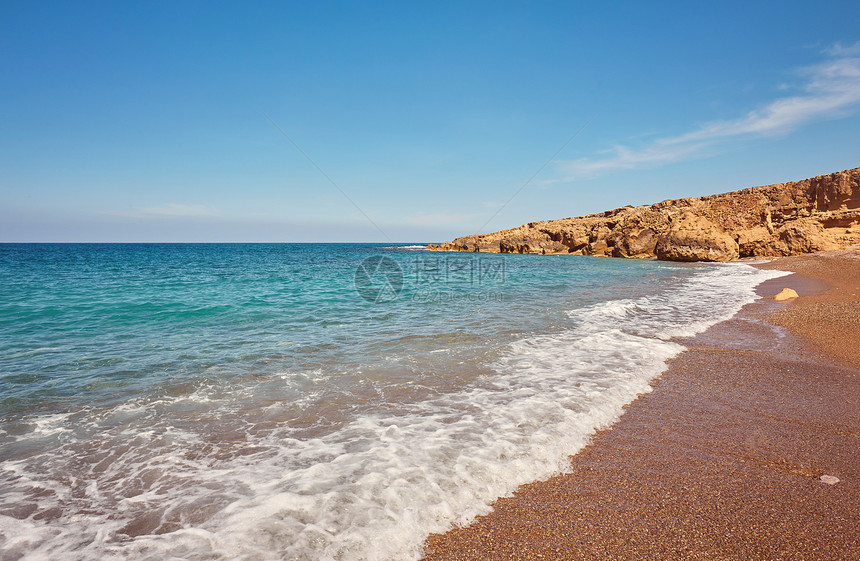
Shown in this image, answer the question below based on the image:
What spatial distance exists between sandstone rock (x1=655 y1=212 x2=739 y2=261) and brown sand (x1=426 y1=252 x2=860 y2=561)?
116 feet

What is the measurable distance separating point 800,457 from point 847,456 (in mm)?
385

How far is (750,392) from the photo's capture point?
4914 mm

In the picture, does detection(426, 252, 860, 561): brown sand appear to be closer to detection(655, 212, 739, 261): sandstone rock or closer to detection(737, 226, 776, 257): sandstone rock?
detection(655, 212, 739, 261): sandstone rock

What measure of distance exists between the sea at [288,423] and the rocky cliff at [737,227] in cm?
3230

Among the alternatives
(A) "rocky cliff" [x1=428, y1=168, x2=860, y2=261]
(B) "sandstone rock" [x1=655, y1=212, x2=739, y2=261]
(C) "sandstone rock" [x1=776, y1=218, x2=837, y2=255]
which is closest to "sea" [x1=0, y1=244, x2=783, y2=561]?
(B) "sandstone rock" [x1=655, y1=212, x2=739, y2=261]

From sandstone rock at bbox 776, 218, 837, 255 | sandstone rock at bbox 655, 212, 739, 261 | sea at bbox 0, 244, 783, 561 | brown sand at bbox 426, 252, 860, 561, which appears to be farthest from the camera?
sandstone rock at bbox 655, 212, 739, 261

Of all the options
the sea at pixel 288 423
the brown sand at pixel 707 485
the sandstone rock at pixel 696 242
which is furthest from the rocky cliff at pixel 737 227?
the brown sand at pixel 707 485

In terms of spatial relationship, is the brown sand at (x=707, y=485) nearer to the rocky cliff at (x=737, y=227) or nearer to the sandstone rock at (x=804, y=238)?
the rocky cliff at (x=737, y=227)

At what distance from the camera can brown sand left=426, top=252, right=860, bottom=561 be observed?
2.43 meters

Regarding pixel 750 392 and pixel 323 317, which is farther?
pixel 323 317

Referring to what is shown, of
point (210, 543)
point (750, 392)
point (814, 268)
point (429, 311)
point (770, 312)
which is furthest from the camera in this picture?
point (814, 268)

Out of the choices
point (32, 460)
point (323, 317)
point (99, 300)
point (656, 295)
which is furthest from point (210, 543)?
point (656, 295)

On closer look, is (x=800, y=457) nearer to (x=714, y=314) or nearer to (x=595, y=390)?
(x=595, y=390)

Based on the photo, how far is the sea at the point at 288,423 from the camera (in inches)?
106
